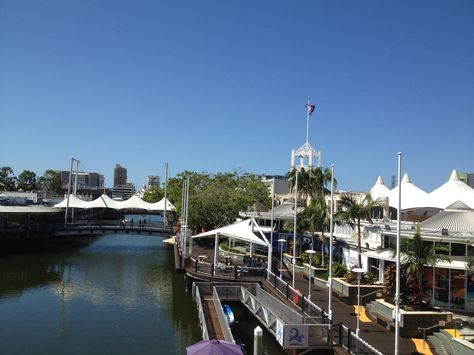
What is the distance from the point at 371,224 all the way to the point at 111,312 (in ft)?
64.4

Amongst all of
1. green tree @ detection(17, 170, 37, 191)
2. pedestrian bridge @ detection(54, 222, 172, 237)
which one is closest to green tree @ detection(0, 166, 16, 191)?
green tree @ detection(17, 170, 37, 191)

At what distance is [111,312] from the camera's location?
A: 95.6 ft

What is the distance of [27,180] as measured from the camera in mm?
176125

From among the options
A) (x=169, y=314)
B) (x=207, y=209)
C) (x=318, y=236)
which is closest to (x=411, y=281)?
(x=169, y=314)

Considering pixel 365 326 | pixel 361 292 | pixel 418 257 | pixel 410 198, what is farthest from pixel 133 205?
pixel 418 257

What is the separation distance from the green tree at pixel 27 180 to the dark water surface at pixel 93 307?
132m

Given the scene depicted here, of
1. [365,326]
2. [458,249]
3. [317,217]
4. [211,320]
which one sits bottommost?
[211,320]

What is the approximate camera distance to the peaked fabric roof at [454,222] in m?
26.3

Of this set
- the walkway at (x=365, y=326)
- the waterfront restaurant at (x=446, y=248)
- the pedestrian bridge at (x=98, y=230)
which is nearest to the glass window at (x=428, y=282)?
the waterfront restaurant at (x=446, y=248)

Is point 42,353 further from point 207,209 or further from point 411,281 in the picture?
point 207,209

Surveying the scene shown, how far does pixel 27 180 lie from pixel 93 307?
163 meters

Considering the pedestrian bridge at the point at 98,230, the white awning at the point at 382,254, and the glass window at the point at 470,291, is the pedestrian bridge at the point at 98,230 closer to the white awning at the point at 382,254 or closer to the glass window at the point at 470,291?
the white awning at the point at 382,254

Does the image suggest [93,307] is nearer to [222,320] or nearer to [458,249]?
[222,320]

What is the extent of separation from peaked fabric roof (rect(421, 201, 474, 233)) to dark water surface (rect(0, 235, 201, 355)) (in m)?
15.6
